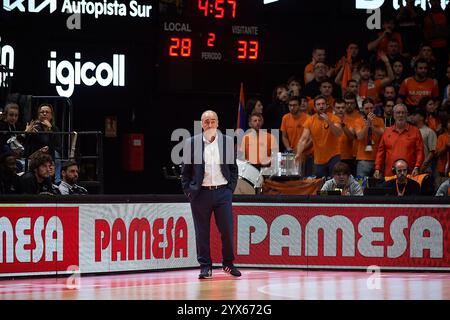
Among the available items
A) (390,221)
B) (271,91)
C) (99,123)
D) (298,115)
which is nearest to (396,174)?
(390,221)

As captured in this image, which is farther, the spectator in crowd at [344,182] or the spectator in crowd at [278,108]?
the spectator in crowd at [278,108]

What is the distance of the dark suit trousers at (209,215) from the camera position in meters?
13.9

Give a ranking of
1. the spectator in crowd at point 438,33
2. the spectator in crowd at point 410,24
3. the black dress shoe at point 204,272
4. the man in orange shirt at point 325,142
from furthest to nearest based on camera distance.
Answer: the spectator in crowd at point 410,24 → the spectator in crowd at point 438,33 → the man in orange shirt at point 325,142 → the black dress shoe at point 204,272

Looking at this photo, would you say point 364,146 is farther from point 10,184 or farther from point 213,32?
point 10,184

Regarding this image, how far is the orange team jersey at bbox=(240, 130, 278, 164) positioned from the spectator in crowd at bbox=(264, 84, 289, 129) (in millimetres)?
1539

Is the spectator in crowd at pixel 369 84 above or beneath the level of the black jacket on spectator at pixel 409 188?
above

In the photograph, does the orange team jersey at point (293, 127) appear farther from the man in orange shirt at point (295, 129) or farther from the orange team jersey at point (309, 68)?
the orange team jersey at point (309, 68)

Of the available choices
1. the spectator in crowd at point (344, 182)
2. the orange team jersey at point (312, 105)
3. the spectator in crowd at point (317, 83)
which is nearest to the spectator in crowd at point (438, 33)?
the spectator in crowd at point (317, 83)

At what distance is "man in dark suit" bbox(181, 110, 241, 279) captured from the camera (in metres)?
13.9

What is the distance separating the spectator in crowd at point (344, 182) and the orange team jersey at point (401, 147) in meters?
1.21

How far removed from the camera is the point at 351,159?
18.4 m

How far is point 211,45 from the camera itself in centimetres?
1848

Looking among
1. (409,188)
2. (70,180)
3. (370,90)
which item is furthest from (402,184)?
(70,180)

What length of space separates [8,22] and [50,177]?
3.65 m
